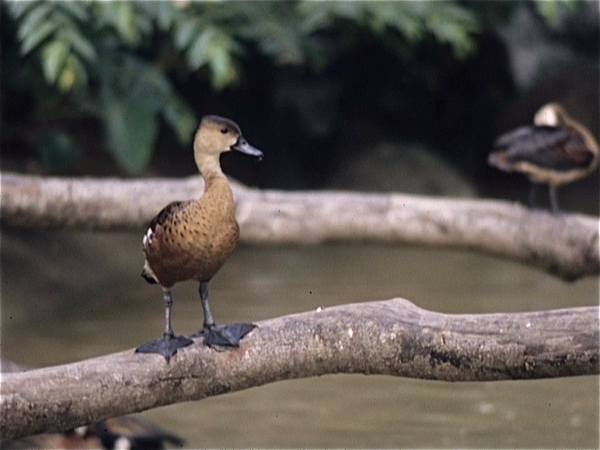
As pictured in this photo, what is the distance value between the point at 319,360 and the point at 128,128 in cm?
335

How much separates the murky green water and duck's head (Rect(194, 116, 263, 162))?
6.21ft

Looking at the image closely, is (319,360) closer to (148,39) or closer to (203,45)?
(203,45)

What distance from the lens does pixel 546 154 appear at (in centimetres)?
313

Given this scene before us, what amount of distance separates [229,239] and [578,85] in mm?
6816

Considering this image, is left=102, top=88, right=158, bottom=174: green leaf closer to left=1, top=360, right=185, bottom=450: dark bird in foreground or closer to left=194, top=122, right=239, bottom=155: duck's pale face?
left=1, top=360, right=185, bottom=450: dark bird in foreground

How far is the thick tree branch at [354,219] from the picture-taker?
3.04m

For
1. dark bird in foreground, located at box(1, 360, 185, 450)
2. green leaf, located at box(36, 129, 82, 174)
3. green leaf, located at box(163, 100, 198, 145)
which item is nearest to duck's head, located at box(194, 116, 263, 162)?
dark bird in foreground, located at box(1, 360, 185, 450)

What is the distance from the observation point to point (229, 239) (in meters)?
1.41

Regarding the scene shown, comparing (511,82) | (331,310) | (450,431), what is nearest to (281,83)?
(511,82)

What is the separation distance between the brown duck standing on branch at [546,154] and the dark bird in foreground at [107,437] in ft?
4.33

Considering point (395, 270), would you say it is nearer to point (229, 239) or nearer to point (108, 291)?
point (108, 291)

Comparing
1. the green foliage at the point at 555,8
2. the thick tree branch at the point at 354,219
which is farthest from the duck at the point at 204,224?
the green foliage at the point at 555,8

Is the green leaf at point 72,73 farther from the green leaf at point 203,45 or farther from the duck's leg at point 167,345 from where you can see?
the duck's leg at point 167,345

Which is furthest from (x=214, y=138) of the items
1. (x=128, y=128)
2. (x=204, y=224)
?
(x=128, y=128)
